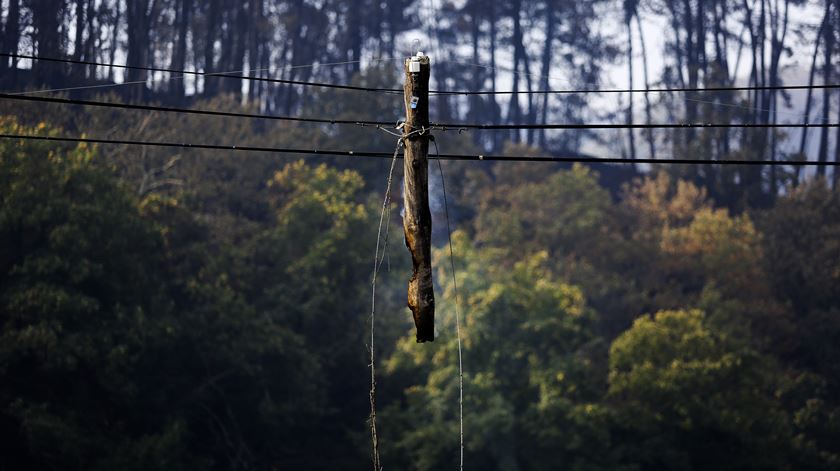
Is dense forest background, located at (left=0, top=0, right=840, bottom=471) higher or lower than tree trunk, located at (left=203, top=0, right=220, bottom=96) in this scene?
lower

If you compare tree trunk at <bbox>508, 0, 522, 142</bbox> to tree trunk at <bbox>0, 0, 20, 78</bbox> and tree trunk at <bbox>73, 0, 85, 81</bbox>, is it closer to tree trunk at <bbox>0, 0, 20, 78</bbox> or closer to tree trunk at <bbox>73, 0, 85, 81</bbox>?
tree trunk at <bbox>73, 0, 85, 81</bbox>

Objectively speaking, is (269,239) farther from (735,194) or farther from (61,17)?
(735,194)

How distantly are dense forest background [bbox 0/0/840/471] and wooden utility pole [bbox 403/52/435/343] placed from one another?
72.4 feet

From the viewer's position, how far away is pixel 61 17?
1893 inches

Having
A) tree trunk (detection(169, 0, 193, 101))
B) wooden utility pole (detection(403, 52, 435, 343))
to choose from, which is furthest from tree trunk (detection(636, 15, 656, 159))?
wooden utility pole (detection(403, 52, 435, 343))

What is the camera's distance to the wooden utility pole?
10000mm

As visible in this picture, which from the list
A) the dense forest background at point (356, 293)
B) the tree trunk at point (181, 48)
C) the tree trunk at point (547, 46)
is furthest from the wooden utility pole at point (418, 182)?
the tree trunk at point (547, 46)

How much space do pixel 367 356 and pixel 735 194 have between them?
87.1 feet

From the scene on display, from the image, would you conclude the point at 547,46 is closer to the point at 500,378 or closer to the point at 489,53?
the point at 489,53

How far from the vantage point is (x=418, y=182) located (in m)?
10.1

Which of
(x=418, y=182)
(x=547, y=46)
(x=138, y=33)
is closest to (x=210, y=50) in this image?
(x=138, y=33)

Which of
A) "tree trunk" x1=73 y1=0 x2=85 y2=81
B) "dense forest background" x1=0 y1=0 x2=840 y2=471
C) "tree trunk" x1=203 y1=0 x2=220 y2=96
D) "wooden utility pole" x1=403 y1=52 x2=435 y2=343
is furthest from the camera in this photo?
"tree trunk" x1=203 y1=0 x2=220 y2=96

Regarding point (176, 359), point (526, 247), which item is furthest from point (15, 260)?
point (526, 247)

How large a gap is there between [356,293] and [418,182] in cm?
3423
